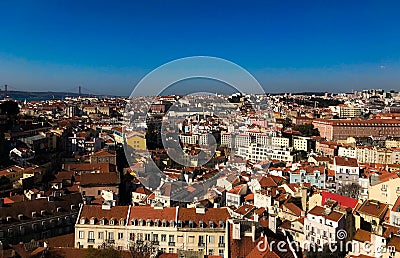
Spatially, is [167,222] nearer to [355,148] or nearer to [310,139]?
[355,148]

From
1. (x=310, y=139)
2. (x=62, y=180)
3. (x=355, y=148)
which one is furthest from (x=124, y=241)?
(x=310, y=139)

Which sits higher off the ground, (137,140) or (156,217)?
(137,140)

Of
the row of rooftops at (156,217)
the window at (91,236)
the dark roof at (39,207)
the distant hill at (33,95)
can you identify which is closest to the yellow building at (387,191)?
the row of rooftops at (156,217)

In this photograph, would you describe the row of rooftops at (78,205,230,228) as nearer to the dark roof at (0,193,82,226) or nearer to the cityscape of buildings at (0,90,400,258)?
the cityscape of buildings at (0,90,400,258)

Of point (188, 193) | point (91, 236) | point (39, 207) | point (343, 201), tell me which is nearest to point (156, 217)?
point (91, 236)

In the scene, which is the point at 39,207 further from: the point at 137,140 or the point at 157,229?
the point at 137,140

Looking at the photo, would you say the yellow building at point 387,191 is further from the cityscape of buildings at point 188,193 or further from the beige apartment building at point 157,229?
the beige apartment building at point 157,229
